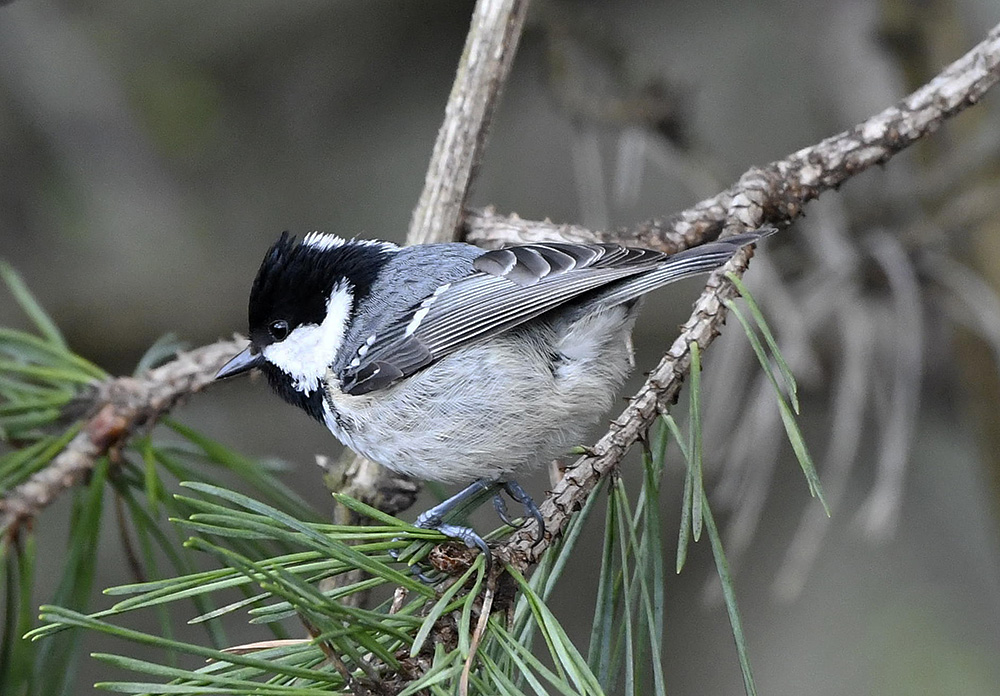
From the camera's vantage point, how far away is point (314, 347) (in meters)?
1.77

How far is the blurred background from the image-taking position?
255cm

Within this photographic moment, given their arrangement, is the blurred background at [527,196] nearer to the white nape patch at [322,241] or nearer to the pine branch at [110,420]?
the white nape patch at [322,241]

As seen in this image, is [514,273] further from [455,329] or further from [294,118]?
[294,118]

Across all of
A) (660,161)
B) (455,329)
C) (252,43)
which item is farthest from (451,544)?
(252,43)

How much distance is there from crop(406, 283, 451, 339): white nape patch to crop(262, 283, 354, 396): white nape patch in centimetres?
9

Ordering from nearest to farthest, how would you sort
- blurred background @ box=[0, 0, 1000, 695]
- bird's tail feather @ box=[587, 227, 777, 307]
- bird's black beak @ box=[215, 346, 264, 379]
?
bird's tail feather @ box=[587, 227, 777, 307], bird's black beak @ box=[215, 346, 264, 379], blurred background @ box=[0, 0, 1000, 695]

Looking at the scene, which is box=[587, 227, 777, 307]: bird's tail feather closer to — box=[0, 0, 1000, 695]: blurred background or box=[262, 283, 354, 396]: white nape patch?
box=[262, 283, 354, 396]: white nape patch

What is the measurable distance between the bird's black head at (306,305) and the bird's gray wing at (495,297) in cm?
9

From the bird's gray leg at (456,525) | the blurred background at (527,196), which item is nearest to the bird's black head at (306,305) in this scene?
the bird's gray leg at (456,525)

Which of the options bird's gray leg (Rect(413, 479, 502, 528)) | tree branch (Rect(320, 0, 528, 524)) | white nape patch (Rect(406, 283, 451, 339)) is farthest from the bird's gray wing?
bird's gray leg (Rect(413, 479, 502, 528))

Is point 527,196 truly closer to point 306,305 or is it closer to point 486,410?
point 306,305

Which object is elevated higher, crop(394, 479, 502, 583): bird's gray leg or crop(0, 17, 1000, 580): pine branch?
crop(0, 17, 1000, 580): pine branch

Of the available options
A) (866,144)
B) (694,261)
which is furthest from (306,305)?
(866,144)

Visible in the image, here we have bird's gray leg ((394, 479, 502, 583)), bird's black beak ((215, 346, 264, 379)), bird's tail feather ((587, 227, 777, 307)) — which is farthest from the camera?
bird's black beak ((215, 346, 264, 379))
